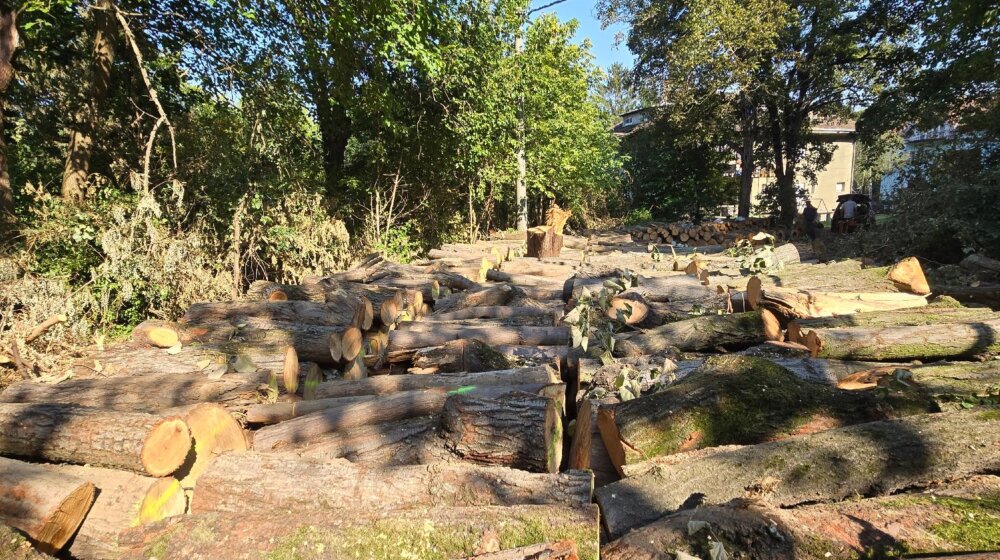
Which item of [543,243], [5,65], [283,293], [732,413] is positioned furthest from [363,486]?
[5,65]

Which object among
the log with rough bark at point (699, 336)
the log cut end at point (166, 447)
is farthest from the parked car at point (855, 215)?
the log cut end at point (166, 447)

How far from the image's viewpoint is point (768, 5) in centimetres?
1573

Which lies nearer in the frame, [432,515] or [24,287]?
[432,515]

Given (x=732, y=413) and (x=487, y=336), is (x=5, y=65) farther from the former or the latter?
(x=732, y=413)

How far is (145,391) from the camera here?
3441mm

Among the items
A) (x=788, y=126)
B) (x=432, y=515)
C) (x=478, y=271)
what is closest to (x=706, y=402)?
(x=432, y=515)

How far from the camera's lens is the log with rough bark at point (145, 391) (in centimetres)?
328

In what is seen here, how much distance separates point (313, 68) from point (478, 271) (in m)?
5.48

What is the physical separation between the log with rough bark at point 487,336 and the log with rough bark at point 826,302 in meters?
1.78

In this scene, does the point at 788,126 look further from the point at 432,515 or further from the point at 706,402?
the point at 432,515

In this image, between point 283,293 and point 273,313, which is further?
point 283,293

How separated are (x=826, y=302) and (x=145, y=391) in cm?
547

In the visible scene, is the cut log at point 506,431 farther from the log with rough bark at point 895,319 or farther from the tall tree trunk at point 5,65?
the tall tree trunk at point 5,65

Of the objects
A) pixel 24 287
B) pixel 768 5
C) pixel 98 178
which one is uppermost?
pixel 768 5
